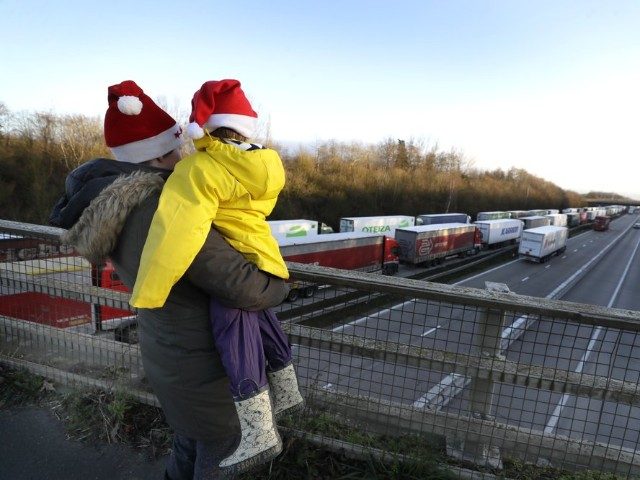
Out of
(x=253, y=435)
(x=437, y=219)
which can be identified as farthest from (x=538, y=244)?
(x=253, y=435)

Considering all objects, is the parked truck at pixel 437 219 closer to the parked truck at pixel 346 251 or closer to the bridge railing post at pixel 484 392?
the parked truck at pixel 346 251

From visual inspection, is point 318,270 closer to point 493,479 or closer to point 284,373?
point 284,373

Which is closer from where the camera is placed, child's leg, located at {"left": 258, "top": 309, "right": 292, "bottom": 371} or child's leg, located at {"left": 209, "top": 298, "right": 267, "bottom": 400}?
child's leg, located at {"left": 209, "top": 298, "right": 267, "bottom": 400}

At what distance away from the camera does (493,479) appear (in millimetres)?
2309

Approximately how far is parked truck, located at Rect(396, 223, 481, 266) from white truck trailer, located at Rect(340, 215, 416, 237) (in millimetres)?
2338

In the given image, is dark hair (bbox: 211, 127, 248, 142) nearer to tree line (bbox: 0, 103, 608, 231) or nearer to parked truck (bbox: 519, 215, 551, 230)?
tree line (bbox: 0, 103, 608, 231)

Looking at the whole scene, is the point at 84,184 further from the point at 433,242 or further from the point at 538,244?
the point at 538,244

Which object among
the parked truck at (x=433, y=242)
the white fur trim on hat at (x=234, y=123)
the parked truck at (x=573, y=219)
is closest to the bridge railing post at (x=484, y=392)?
the white fur trim on hat at (x=234, y=123)

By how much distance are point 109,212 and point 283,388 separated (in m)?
0.99

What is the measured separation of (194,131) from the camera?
1310 millimetres

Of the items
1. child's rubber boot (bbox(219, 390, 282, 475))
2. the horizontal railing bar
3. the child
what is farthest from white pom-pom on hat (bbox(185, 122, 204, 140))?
the horizontal railing bar

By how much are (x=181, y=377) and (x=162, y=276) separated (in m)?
0.49

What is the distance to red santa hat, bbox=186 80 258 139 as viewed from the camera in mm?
1392

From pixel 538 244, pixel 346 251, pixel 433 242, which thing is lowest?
pixel 538 244
